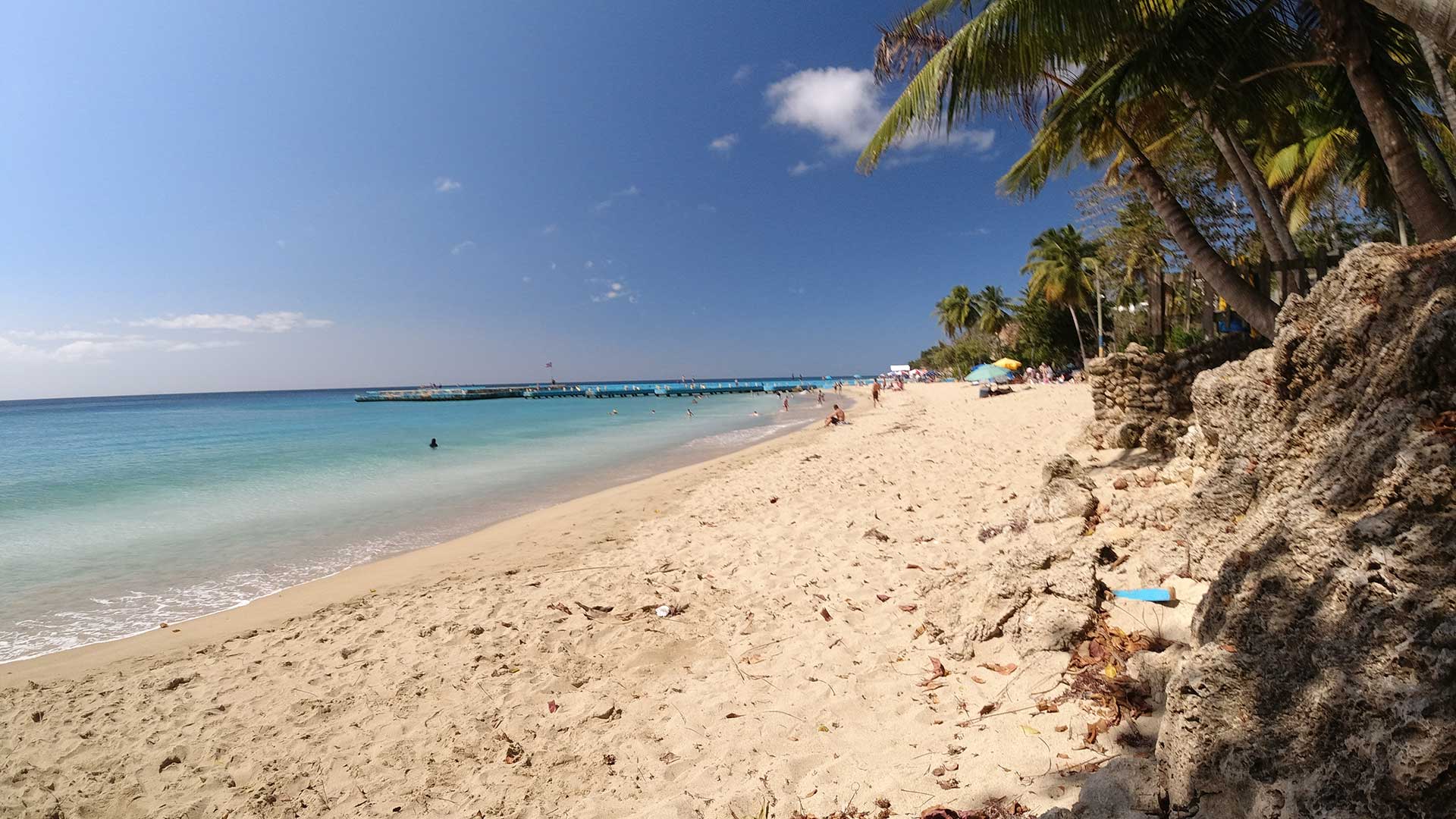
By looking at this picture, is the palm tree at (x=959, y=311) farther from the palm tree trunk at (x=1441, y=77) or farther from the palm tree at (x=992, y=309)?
the palm tree trunk at (x=1441, y=77)

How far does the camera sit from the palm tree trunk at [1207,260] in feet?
19.0

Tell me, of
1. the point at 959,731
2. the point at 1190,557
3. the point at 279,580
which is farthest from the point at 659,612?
the point at 279,580

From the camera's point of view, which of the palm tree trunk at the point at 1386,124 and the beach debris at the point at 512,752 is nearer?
the beach debris at the point at 512,752

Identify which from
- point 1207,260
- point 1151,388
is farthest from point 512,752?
point 1207,260

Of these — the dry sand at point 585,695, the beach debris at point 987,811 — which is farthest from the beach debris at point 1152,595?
the beach debris at point 987,811

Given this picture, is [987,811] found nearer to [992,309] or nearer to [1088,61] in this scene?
[1088,61]

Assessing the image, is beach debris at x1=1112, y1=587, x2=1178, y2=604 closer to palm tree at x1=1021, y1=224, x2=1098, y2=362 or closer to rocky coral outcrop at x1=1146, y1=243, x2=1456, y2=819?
rocky coral outcrop at x1=1146, y1=243, x2=1456, y2=819

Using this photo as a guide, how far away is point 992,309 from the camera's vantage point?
5425 cm

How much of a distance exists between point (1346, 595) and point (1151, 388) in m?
6.27

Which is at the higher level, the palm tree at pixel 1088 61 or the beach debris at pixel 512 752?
the palm tree at pixel 1088 61

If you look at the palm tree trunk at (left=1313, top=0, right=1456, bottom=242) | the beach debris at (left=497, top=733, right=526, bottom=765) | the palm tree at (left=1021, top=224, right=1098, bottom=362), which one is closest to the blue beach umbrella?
the palm tree at (left=1021, top=224, right=1098, bottom=362)

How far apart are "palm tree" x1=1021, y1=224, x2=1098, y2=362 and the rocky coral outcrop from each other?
35289mm

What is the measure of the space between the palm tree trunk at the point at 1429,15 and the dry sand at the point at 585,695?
3.35 meters

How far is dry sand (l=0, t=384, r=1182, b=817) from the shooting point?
9.43ft
